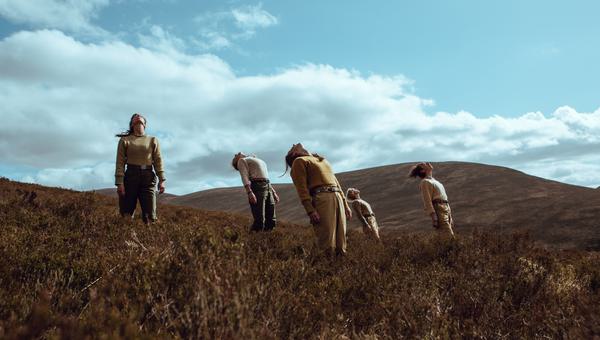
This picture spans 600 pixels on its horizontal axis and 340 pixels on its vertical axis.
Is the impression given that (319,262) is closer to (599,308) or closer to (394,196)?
(599,308)

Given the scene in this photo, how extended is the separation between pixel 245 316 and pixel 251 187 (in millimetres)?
5267

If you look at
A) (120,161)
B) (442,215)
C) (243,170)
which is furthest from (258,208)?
(442,215)

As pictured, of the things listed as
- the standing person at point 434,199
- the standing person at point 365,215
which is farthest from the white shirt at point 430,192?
the standing person at point 365,215

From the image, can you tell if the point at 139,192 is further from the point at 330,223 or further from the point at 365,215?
the point at 365,215

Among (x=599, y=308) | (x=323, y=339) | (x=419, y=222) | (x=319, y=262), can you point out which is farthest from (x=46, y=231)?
(x=419, y=222)

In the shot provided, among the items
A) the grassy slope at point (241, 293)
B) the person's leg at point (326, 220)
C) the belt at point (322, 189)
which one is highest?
the belt at point (322, 189)

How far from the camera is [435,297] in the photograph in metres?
3.57

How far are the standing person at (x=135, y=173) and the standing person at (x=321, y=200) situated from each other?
2.25 metres

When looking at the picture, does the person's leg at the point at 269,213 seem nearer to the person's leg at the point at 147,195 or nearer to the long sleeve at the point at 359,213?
the person's leg at the point at 147,195

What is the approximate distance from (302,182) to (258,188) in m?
2.09

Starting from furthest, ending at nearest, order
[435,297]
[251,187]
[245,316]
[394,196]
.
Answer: [394,196], [251,187], [435,297], [245,316]

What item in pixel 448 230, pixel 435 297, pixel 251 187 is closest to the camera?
pixel 435 297

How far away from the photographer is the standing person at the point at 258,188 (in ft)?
24.3

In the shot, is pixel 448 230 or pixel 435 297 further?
pixel 448 230
